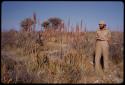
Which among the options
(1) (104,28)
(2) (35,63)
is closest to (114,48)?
(1) (104,28)

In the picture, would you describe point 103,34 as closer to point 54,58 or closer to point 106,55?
point 106,55

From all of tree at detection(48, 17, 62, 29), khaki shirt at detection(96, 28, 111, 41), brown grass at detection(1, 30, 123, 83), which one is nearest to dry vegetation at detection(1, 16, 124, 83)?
brown grass at detection(1, 30, 123, 83)

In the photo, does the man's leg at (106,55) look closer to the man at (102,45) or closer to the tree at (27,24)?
the man at (102,45)

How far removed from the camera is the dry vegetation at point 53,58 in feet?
21.6

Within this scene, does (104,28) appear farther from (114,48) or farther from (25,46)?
(25,46)

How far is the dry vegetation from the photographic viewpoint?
6582mm

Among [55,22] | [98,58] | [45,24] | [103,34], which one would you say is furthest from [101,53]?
[55,22]

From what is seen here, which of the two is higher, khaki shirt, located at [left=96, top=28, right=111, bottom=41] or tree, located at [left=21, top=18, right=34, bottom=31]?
tree, located at [left=21, top=18, right=34, bottom=31]

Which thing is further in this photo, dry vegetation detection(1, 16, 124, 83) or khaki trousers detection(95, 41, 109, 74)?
khaki trousers detection(95, 41, 109, 74)

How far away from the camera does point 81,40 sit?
7.88 meters

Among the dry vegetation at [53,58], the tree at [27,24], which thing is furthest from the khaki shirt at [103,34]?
the tree at [27,24]

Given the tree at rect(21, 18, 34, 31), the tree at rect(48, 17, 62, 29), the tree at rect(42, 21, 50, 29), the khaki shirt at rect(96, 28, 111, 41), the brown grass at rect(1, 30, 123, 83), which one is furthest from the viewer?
the tree at rect(48, 17, 62, 29)

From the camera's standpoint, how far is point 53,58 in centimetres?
730

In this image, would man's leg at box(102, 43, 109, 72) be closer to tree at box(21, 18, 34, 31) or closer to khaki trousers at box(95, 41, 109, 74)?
khaki trousers at box(95, 41, 109, 74)
